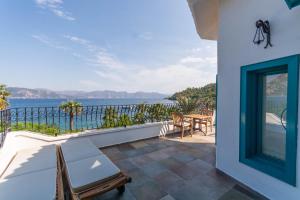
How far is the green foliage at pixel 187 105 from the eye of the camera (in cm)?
728

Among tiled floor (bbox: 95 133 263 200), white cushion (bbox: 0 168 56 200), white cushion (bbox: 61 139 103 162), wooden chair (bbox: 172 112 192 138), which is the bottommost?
tiled floor (bbox: 95 133 263 200)

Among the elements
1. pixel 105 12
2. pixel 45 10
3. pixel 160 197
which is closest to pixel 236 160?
pixel 160 197

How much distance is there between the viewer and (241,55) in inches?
107

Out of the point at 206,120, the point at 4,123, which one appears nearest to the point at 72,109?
the point at 4,123

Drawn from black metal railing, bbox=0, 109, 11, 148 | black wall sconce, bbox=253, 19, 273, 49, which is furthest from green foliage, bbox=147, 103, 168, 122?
black wall sconce, bbox=253, 19, 273, 49

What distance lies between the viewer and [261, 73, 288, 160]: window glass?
232cm

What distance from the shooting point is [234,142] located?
289cm

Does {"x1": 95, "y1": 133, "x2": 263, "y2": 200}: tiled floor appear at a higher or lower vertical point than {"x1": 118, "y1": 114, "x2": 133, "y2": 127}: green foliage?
lower

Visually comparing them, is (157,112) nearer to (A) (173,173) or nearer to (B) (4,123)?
(A) (173,173)

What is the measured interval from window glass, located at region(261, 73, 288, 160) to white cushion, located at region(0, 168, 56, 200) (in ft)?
10.5

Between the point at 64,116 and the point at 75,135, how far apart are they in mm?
931

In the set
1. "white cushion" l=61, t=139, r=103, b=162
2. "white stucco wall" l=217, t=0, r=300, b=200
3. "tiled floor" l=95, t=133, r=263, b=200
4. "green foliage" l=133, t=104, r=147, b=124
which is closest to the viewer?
"white stucco wall" l=217, t=0, r=300, b=200

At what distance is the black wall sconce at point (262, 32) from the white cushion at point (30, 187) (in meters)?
3.45

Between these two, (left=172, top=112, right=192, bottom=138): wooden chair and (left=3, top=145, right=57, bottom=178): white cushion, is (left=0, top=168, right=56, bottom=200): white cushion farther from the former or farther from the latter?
(left=172, top=112, right=192, bottom=138): wooden chair
